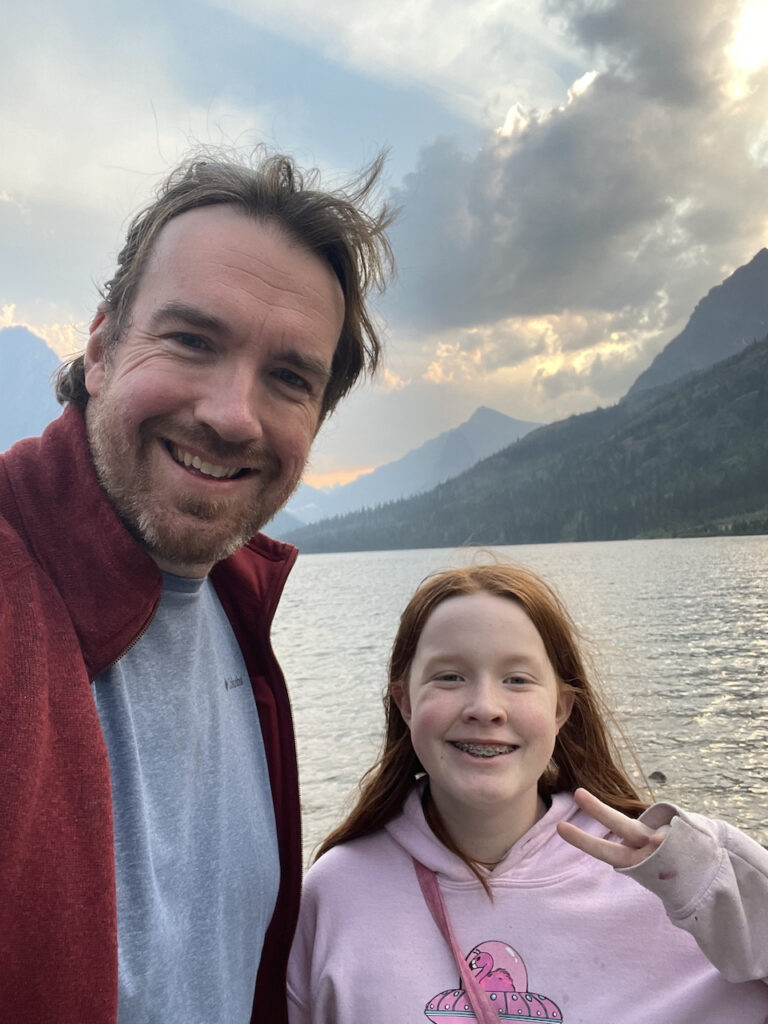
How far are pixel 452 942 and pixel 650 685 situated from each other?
68.4 ft

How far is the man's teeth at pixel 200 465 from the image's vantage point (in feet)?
7.53

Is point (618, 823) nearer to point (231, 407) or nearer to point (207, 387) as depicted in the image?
point (231, 407)

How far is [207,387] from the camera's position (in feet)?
7.57

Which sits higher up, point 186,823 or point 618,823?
point 186,823

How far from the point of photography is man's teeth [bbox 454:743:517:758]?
2545 mm

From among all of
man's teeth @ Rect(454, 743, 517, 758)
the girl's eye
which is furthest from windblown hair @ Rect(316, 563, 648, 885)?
man's teeth @ Rect(454, 743, 517, 758)

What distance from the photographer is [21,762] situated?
1.44m

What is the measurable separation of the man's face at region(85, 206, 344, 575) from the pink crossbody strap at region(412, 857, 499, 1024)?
1.39 m

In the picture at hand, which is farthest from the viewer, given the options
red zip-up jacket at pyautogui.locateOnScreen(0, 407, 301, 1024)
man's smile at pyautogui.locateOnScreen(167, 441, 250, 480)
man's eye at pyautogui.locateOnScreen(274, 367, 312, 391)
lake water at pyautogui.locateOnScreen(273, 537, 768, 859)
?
lake water at pyautogui.locateOnScreen(273, 537, 768, 859)

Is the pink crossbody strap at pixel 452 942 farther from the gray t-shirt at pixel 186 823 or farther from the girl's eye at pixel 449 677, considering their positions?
the girl's eye at pixel 449 677

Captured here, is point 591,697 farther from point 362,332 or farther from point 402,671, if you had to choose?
point 362,332

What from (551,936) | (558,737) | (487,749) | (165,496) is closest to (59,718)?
(165,496)

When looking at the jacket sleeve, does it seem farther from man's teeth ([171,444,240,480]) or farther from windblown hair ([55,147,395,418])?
windblown hair ([55,147,395,418])

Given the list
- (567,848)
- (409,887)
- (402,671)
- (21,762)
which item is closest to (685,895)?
(567,848)
